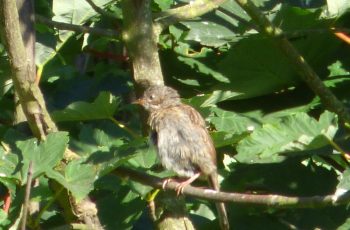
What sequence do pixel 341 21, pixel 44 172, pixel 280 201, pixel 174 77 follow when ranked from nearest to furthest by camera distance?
pixel 280 201, pixel 44 172, pixel 341 21, pixel 174 77

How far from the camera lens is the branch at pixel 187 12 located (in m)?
3.88

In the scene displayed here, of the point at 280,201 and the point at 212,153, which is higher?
the point at 280,201

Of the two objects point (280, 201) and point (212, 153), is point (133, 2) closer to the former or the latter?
point (212, 153)

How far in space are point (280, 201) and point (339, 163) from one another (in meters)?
1.10

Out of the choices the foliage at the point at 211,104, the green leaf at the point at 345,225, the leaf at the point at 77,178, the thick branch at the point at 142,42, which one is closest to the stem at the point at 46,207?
the foliage at the point at 211,104

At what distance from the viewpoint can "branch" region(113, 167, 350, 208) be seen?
2639 mm

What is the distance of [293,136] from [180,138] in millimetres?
1703

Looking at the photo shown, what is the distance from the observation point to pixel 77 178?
3154 millimetres

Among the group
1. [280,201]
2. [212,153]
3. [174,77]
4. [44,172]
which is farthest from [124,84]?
[280,201]

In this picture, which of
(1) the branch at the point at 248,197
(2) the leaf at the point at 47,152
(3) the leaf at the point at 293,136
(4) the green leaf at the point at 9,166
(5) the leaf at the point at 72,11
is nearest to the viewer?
(1) the branch at the point at 248,197

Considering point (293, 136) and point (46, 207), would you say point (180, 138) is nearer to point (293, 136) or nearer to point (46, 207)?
point (46, 207)

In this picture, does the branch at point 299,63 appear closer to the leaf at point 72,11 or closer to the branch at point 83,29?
the branch at point 83,29

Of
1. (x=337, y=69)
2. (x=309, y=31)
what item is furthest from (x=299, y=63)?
(x=337, y=69)

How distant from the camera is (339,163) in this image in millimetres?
3840
